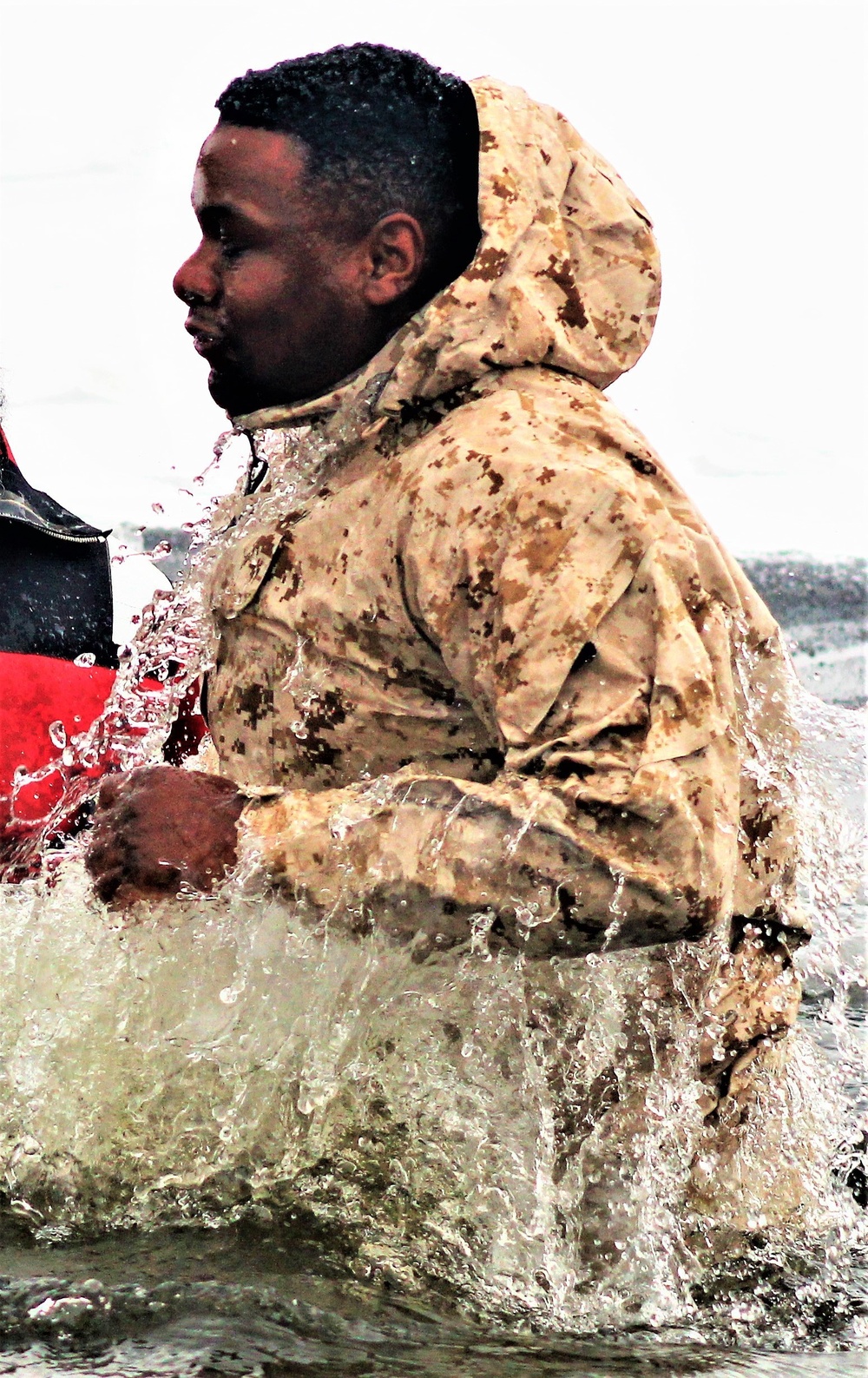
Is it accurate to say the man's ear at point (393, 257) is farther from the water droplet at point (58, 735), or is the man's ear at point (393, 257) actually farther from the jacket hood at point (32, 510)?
the jacket hood at point (32, 510)

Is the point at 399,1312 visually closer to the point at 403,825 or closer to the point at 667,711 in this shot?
the point at 403,825

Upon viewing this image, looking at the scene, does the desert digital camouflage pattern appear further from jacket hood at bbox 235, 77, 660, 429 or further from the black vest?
the black vest

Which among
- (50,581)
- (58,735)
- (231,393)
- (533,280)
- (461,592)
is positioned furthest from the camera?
(50,581)

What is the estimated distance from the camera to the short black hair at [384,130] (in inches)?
98.6

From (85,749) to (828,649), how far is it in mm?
9850

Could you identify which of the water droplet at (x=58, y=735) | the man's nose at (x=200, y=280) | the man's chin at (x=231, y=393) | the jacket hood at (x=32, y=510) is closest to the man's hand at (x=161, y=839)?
the man's chin at (x=231, y=393)

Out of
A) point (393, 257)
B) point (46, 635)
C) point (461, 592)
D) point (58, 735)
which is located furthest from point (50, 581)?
point (461, 592)

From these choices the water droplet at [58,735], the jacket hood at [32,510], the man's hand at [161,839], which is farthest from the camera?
the jacket hood at [32,510]

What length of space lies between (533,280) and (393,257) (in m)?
0.21

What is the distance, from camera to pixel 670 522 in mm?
2307

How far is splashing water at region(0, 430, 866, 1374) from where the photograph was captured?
8.12 ft

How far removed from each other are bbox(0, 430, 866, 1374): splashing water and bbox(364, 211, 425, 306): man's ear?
0.90 ft

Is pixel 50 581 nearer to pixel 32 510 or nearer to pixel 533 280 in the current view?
pixel 32 510

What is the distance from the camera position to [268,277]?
2.51 meters
